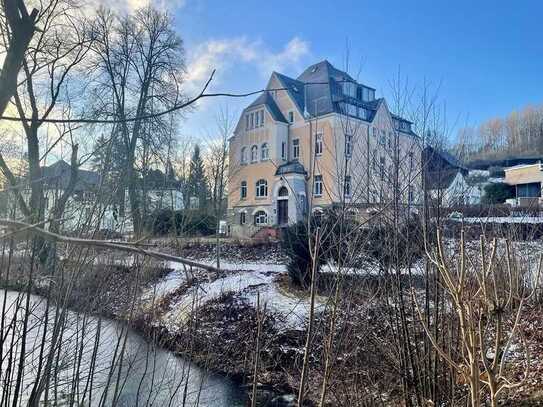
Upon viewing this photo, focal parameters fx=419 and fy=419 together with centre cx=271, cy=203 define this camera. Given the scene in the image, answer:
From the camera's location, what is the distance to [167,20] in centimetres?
1895

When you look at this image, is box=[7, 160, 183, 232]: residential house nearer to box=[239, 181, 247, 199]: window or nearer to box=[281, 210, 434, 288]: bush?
box=[281, 210, 434, 288]: bush

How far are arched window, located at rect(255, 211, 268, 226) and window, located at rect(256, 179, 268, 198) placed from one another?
1280mm

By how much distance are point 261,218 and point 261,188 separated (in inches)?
91.4

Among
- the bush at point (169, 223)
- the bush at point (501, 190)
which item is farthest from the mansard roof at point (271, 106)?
the bush at point (169, 223)

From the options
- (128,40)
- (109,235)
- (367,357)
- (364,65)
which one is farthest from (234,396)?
(128,40)

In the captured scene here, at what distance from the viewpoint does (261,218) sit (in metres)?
30.9

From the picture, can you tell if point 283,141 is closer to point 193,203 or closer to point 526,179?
point 193,203

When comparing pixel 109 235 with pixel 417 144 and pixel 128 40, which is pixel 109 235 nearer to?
pixel 417 144

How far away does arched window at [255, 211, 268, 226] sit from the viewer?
30375 millimetres

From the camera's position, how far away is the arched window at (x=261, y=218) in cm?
3038

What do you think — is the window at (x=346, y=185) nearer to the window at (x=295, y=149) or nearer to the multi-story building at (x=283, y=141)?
the multi-story building at (x=283, y=141)

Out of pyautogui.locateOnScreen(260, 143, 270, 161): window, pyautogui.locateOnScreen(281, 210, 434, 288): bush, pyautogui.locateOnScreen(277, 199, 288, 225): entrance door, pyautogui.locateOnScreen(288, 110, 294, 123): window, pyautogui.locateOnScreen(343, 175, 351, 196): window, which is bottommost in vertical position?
pyautogui.locateOnScreen(281, 210, 434, 288): bush

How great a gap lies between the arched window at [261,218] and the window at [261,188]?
128cm

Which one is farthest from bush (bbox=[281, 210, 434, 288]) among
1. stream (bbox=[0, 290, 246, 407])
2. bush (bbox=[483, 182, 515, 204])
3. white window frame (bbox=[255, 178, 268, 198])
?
bush (bbox=[483, 182, 515, 204])
